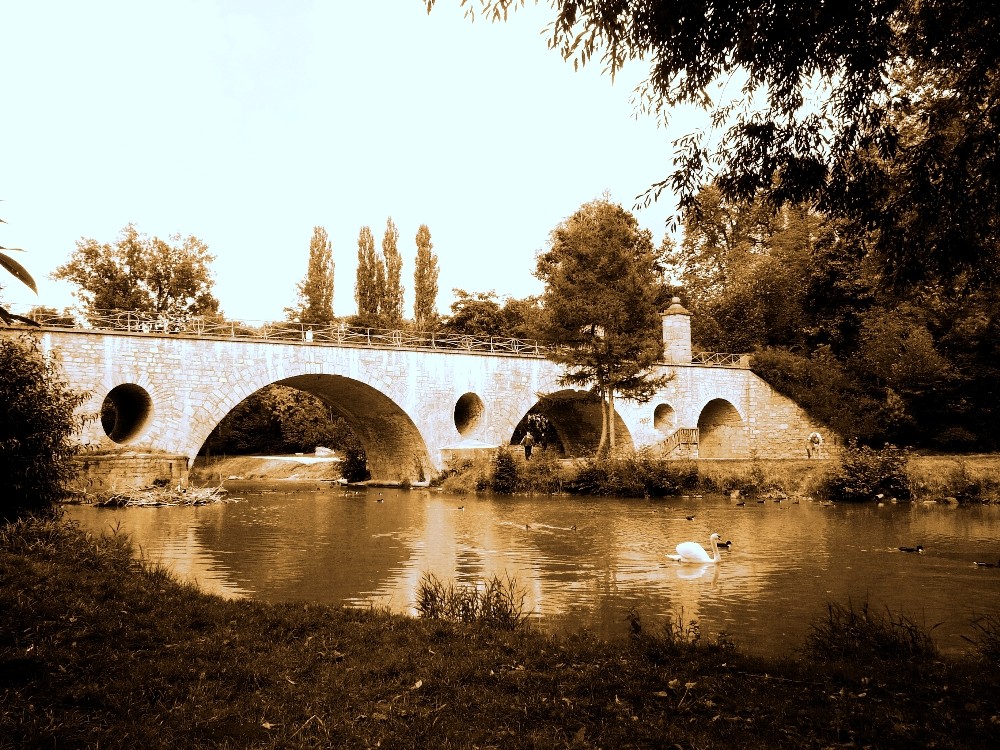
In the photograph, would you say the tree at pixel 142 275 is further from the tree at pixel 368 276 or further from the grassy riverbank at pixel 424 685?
the grassy riverbank at pixel 424 685

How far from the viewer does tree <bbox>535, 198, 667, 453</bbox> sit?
2397 cm

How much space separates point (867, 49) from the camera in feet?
19.2

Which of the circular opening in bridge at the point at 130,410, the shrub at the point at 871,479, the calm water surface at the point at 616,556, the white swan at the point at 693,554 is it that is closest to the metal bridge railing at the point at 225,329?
the circular opening in bridge at the point at 130,410

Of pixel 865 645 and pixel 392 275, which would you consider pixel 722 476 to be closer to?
pixel 865 645

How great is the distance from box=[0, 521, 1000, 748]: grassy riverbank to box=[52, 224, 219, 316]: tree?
34473 millimetres

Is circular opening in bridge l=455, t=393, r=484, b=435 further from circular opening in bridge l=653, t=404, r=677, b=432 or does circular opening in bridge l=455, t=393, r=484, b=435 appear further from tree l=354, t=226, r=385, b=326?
tree l=354, t=226, r=385, b=326

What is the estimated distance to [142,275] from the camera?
3888 cm

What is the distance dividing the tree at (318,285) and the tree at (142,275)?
595 centimetres

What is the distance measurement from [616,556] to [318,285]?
36826 mm

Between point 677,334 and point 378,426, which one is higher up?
point 677,334

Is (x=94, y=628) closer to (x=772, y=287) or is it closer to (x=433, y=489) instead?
(x=433, y=489)

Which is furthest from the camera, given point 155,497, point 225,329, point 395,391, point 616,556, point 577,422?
point 577,422

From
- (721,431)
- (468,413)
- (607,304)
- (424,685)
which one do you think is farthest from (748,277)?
(424,685)

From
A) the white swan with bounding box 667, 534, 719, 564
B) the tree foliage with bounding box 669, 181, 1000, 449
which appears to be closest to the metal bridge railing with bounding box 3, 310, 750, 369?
the tree foliage with bounding box 669, 181, 1000, 449
